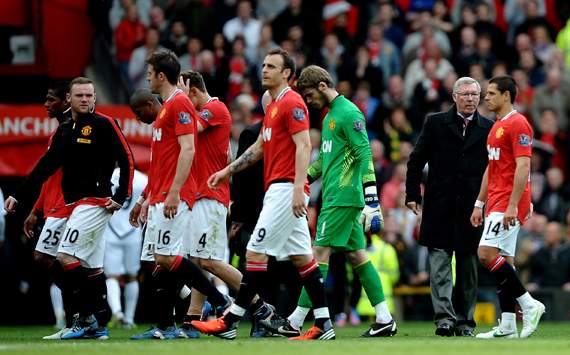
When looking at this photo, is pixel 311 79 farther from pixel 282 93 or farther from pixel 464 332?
pixel 464 332

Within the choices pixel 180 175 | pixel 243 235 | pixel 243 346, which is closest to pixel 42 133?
pixel 243 235

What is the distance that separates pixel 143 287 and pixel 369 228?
8056 mm

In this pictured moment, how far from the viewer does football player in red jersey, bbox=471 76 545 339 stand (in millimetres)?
13042

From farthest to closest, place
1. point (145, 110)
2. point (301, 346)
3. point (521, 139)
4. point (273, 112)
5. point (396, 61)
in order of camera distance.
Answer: point (396, 61) → point (145, 110) → point (521, 139) → point (273, 112) → point (301, 346)

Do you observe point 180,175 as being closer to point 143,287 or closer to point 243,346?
point 243,346

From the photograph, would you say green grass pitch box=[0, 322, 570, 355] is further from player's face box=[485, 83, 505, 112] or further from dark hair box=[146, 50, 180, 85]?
dark hair box=[146, 50, 180, 85]

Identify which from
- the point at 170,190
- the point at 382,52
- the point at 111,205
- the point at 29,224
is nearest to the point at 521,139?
the point at 170,190

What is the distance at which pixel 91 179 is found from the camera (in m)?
13.7

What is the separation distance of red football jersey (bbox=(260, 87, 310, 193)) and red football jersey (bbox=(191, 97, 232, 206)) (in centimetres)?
90

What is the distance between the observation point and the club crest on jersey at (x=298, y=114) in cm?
1269

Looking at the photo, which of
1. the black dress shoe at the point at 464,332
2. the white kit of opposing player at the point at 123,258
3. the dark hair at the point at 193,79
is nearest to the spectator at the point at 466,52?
the white kit of opposing player at the point at 123,258

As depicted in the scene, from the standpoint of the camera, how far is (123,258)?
18.6 m

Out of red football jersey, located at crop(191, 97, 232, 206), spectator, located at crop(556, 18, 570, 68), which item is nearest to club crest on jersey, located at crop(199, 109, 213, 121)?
red football jersey, located at crop(191, 97, 232, 206)

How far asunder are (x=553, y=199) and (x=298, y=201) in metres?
10.5
